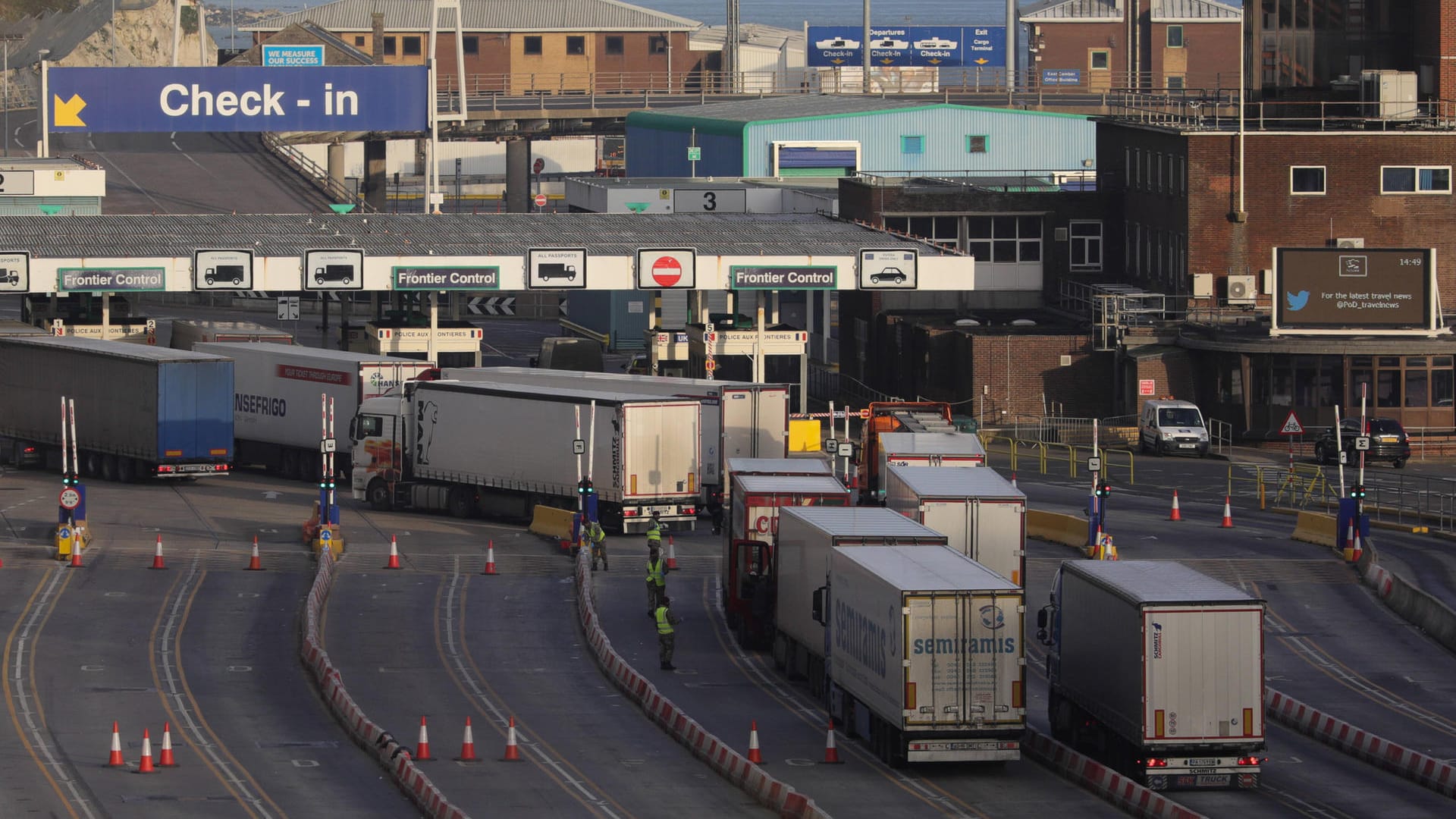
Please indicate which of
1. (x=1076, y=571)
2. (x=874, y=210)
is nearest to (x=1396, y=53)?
(x=874, y=210)

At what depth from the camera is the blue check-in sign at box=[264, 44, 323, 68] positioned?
112 meters

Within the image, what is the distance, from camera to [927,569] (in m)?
28.2

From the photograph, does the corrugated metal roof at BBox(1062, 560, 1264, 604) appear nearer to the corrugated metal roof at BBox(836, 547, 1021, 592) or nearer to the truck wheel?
the corrugated metal roof at BBox(836, 547, 1021, 592)

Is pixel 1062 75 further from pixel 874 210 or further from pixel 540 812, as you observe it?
pixel 540 812

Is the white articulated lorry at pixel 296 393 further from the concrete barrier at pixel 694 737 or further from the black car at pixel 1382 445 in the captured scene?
the black car at pixel 1382 445

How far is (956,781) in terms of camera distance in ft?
88.7

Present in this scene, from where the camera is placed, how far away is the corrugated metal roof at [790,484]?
36.4 m

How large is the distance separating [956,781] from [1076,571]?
3517 mm

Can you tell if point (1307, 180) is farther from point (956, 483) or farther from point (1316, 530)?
point (956, 483)

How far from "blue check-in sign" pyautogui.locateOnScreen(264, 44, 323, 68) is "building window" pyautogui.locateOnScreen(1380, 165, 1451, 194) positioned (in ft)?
188

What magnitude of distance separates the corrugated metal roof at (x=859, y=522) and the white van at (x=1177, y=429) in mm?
29321

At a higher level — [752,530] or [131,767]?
[752,530]

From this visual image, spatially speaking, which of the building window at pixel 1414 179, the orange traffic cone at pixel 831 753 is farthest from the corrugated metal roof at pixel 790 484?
the building window at pixel 1414 179

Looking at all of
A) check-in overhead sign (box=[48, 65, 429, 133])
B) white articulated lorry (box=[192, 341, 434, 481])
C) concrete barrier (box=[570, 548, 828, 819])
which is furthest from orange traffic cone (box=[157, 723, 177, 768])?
check-in overhead sign (box=[48, 65, 429, 133])
